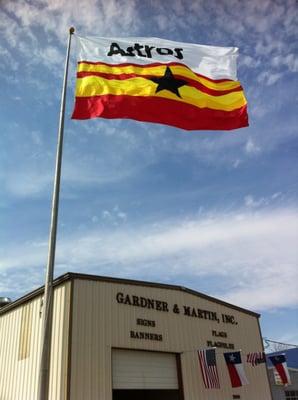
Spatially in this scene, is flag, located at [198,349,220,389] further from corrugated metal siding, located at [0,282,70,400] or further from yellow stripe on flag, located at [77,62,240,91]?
yellow stripe on flag, located at [77,62,240,91]

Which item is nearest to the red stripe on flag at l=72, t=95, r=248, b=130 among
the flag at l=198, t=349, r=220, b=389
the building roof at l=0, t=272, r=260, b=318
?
the building roof at l=0, t=272, r=260, b=318

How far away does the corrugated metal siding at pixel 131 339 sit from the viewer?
758 inches

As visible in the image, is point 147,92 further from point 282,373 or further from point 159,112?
point 282,373

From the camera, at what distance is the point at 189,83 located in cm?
1634

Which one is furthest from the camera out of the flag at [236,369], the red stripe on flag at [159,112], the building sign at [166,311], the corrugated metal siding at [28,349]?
the flag at [236,369]

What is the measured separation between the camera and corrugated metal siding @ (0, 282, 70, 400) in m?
19.1

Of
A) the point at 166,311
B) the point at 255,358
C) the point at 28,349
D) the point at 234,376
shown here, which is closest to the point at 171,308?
the point at 166,311

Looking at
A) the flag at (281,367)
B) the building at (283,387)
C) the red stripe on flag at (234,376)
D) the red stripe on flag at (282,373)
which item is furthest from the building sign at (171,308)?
the building at (283,387)

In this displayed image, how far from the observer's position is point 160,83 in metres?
Result: 15.8

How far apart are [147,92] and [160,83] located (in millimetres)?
808

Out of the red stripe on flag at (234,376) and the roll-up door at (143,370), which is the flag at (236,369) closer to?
the red stripe on flag at (234,376)

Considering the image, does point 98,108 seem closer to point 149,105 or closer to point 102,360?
point 149,105

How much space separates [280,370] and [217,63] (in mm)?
18493

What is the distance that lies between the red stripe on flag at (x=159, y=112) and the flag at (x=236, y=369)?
1373cm
